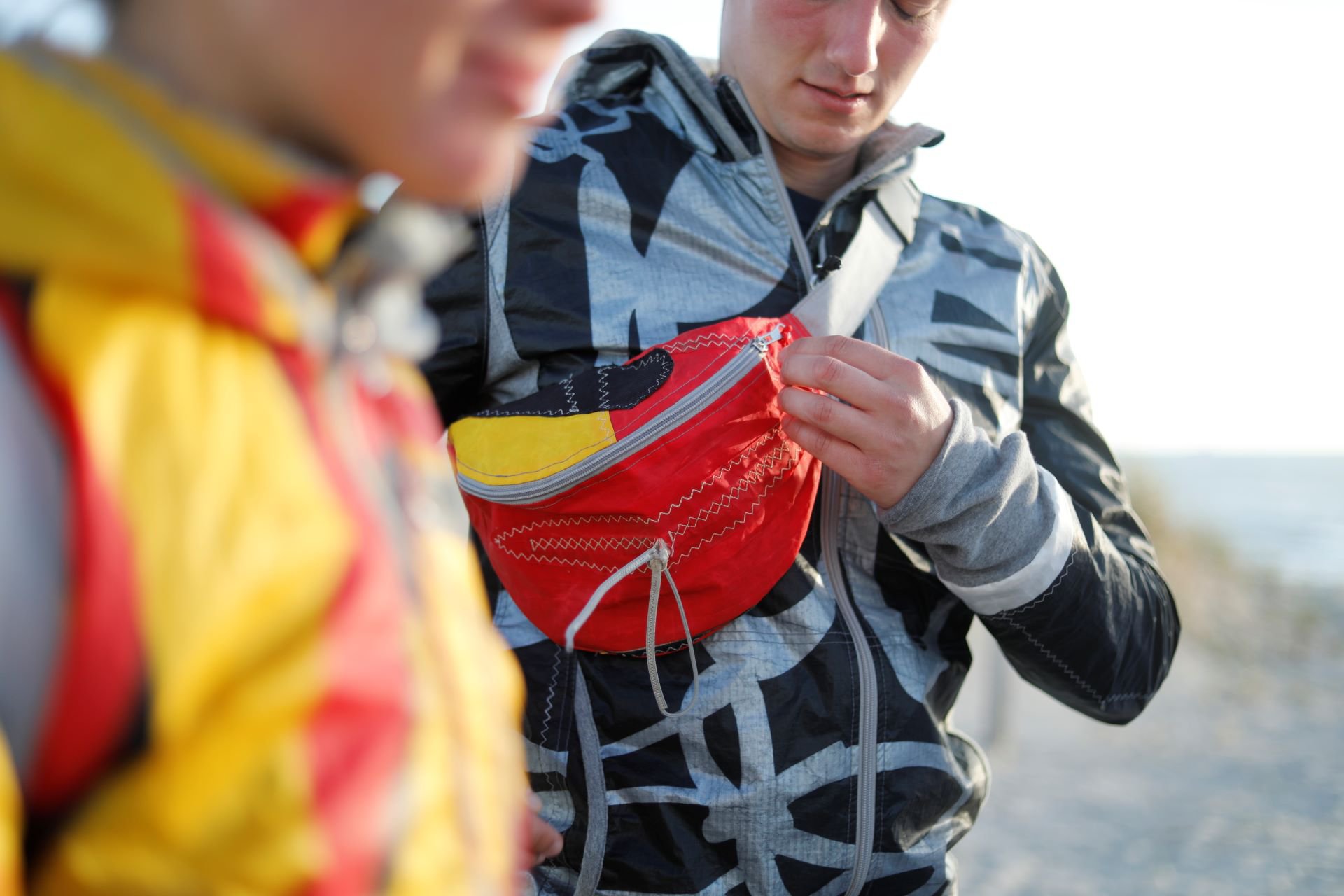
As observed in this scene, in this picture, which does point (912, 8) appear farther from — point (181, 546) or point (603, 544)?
point (181, 546)

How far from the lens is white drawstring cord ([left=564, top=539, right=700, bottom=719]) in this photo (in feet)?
5.08

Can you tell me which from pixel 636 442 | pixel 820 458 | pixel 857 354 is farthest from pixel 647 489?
pixel 857 354

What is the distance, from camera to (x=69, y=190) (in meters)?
0.65

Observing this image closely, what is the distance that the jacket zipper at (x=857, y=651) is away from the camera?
166 centimetres

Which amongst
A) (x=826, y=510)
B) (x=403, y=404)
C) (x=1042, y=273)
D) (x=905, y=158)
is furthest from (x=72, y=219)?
(x=1042, y=273)

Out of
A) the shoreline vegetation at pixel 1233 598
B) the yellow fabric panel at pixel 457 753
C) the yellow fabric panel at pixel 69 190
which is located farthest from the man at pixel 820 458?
the shoreline vegetation at pixel 1233 598

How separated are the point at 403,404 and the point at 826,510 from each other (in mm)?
1009

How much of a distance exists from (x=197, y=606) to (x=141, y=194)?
0.85 ft

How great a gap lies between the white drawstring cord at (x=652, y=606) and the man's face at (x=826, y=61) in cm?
86

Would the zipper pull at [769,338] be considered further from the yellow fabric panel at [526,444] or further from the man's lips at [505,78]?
the man's lips at [505,78]

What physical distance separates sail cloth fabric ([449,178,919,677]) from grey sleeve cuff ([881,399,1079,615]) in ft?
0.63

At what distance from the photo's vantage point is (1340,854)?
572cm

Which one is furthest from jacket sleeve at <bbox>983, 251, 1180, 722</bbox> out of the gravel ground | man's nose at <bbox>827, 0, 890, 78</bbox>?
the gravel ground

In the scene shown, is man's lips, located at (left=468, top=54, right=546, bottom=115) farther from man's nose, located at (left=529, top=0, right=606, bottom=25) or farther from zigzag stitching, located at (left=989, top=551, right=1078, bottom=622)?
zigzag stitching, located at (left=989, top=551, right=1078, bottom=622)
